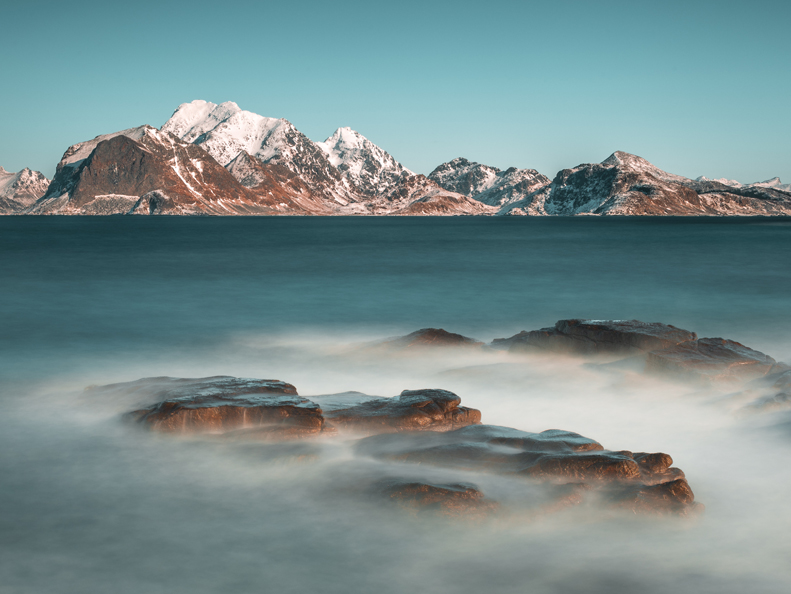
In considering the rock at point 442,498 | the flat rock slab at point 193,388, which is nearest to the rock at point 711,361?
the rock at point 442,498

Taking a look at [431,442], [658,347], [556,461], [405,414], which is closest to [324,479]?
[431,442]

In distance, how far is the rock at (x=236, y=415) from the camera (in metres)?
11.5

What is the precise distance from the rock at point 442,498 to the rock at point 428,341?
35.1ft

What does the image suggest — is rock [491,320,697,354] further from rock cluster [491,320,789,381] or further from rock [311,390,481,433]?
rock [311,390,481,433]

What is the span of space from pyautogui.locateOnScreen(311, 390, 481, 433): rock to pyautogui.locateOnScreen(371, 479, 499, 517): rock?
2528 millimetres

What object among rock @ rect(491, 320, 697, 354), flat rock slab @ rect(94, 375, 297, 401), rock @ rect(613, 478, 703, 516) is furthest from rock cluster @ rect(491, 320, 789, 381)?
flat rock slab @ rect(94, 375, 297, 401)

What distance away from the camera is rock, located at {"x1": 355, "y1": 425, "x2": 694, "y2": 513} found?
29.5ft

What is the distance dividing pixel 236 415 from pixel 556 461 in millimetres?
5872

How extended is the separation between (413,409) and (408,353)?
24.5 feet

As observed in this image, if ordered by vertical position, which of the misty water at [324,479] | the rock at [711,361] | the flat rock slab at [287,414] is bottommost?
the misty water at [324,479]

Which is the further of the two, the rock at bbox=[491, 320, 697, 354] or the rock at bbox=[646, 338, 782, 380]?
the rock at bbox=[491, 320, 697, 354]

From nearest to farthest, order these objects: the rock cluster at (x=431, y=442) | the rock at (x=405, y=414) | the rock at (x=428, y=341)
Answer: the rock cluster at (x=431, y=442) < the rock at (x=405, y=414) < the rock at (x=428, y=341)

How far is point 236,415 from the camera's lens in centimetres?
1180

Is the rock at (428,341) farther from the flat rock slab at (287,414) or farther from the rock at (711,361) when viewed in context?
the flat rock slab at (287,414)
